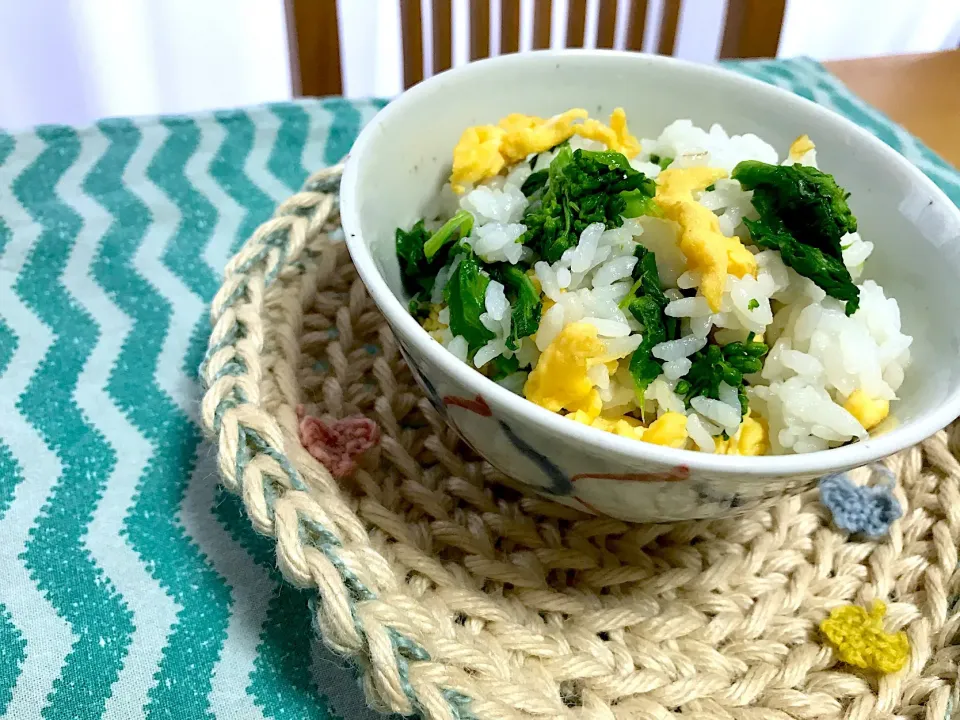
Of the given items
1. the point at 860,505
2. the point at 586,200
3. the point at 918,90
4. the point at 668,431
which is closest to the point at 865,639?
the point at 860,505

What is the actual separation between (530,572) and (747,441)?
0.83ft

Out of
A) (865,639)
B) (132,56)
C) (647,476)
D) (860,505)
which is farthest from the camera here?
(132,56)

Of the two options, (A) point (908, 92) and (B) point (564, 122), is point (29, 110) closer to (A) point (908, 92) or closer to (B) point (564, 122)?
(B) point (564, 122)

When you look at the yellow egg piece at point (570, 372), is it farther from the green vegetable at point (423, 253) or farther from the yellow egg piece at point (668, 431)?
the green vegetable at point (423, 253)

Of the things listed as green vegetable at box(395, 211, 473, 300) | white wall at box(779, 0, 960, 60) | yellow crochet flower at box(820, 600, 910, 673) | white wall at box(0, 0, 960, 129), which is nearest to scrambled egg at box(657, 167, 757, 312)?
green vegetable at box(395, 211, 473, 300)

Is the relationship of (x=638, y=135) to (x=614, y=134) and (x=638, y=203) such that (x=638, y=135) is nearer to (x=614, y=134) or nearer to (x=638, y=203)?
(x=614, y=134)

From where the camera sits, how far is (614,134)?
3.09 feet

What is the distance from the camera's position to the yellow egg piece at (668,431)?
2.34 feet

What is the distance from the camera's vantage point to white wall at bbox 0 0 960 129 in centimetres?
214

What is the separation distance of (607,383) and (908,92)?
4.73 feet

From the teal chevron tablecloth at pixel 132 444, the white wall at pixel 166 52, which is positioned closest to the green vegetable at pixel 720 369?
the teal chevron tablecloth at pixel 132 444

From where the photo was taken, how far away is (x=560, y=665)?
733 mm

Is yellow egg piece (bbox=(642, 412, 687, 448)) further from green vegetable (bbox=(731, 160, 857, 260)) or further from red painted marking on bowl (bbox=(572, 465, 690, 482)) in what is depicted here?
green vegetable (bbox=(731, 160, 857, 260))

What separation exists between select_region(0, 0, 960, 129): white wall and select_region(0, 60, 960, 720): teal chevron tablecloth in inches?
35.2
